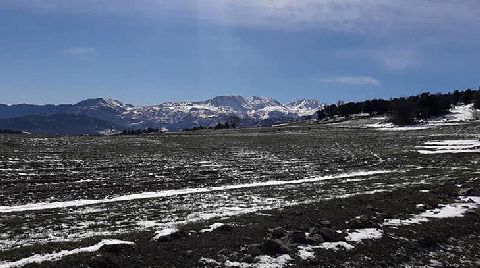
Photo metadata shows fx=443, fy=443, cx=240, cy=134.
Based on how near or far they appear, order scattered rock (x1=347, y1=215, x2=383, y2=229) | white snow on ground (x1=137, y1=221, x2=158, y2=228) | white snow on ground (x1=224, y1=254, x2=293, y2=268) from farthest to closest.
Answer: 1. white snow on ground (x1=137, y1=221, x2=158, y2=228)
2. scattered rock (x1=347, y1=215, x2=383, y2=229)
3. white snow on ground (x1=224, y1=254, x2=293, y2=268)

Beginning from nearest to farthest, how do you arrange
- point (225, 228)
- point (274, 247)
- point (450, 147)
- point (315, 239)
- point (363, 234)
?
point (274, 247) < point (315, 239) < point (225, 228) < point (363, 234) < point (450, 147)

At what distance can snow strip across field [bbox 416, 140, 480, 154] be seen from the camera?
63438 millimetres

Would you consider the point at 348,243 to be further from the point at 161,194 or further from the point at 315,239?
the point at 161,194

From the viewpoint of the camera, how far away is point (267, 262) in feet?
53.0

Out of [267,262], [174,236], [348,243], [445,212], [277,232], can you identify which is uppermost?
[174,236]

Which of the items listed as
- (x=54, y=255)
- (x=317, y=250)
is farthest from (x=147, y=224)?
(x=317, y=250)

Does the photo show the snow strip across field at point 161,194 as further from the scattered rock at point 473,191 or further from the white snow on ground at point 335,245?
the white snow on ground at point 335,245

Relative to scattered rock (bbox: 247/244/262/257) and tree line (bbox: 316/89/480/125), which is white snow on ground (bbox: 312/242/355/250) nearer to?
scattered rock (bbox: 247/244/262/257)

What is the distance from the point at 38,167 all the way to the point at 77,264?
111ft

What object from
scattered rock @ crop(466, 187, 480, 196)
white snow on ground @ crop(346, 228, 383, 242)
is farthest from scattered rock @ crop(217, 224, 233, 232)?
scattered rock @ crop(466, 187, 480, 196)

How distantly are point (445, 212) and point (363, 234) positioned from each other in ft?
24.9

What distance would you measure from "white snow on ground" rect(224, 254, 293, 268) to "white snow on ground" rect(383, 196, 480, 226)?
7.68 meters

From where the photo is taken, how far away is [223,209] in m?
27.7

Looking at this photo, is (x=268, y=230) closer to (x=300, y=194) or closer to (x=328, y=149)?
(x=300, y=194)
